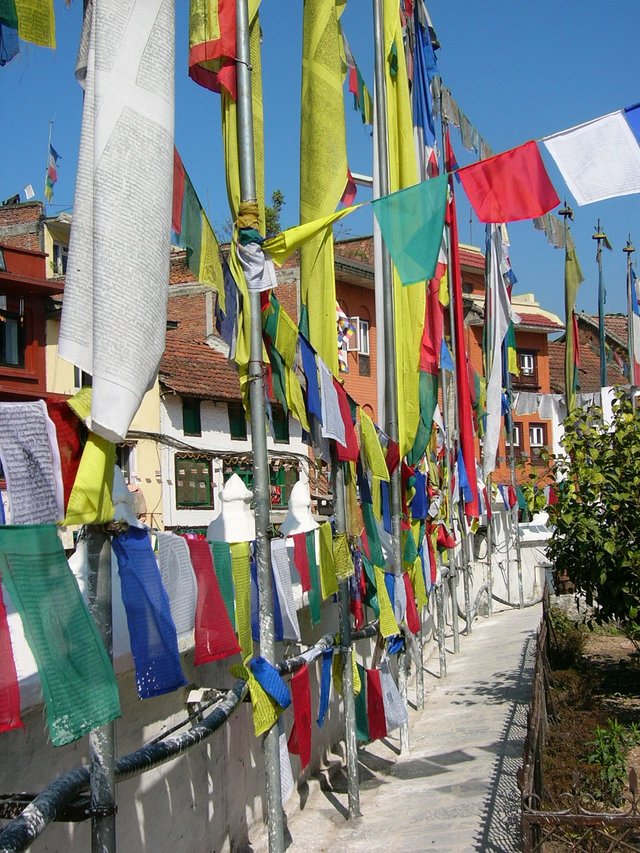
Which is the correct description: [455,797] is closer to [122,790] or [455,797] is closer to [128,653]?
[122,790]

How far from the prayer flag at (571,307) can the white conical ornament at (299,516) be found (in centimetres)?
1171

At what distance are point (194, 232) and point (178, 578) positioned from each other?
1903 millimetres

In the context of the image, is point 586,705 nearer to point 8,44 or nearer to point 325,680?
point 325,680

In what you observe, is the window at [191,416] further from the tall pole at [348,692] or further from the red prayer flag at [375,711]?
the tall pole at [348,692]

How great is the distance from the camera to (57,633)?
141 inches

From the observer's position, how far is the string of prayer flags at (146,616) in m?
4.34

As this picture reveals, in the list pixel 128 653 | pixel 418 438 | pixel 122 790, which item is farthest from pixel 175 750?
pixel 418 438

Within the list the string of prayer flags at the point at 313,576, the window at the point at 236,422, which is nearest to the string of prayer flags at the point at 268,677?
the string of prayer flags at the point at 313,576

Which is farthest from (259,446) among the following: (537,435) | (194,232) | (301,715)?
(537,435)

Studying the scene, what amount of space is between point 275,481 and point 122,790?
25.3m

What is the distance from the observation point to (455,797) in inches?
367

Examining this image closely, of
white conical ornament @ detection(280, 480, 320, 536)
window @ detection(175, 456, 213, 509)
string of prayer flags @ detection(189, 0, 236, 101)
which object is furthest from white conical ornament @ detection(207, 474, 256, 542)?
window @ detection(175, 456, 213, 509)

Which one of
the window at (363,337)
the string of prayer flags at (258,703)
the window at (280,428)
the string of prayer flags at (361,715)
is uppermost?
the window at (363,337)

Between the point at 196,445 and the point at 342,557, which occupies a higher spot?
the point at 196,445
